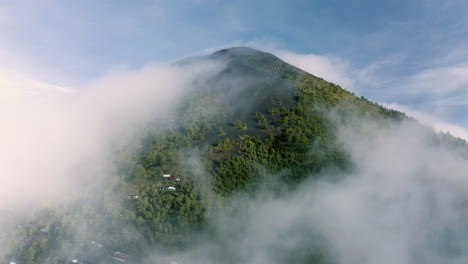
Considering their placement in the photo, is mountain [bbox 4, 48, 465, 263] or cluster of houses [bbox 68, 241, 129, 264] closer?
cluster of houses [bbox 68, 241, 129, 264]

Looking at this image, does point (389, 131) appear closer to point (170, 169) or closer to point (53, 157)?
point (170, 169)

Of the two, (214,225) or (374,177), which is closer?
(214,225)

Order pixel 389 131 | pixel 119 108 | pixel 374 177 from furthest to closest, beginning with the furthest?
pixel 119 108, pixel 389 131, pixel 374 177

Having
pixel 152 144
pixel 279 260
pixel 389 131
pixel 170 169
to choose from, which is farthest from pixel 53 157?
pixel 389 131

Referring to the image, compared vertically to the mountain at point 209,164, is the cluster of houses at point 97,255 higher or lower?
lower

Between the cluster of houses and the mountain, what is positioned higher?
the mountain

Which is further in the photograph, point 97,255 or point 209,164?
point 209,164

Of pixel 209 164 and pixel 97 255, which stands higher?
pixel 209 164

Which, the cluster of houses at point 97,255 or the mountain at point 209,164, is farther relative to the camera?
the mountain at point 209,164
